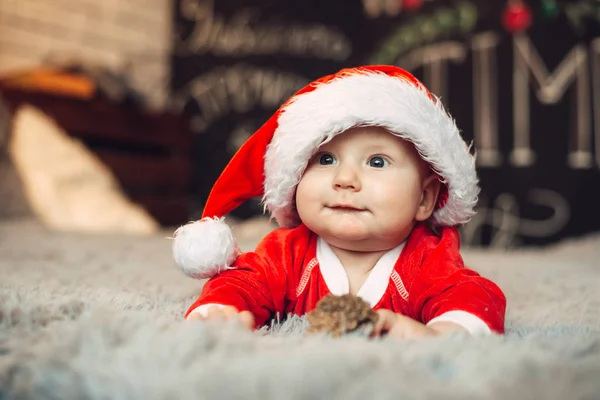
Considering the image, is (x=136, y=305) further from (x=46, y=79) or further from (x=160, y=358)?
(x=46, y=79)

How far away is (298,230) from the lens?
2.62ft

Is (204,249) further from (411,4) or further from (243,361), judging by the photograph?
(411,4)

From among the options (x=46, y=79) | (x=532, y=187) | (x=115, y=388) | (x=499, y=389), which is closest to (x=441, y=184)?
(x=499, y=389)

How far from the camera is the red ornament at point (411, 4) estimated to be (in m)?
2.41

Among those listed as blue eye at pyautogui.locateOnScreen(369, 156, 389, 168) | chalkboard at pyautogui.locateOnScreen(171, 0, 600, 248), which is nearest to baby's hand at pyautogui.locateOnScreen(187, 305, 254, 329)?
blue eye at pyautogui.locateOnScreen(369, 156, 389, 168)

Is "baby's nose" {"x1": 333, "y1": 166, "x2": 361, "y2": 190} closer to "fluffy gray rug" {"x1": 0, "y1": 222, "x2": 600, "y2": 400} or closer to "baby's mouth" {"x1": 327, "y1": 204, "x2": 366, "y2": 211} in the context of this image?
"baby's mouth" {"x1": 327, "y1": 204, "x2": 366, "y2": 211}

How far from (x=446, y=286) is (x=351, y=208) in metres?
0.14

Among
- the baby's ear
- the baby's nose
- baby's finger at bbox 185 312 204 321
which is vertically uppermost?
the baby's nose

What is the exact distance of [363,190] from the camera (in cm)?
69

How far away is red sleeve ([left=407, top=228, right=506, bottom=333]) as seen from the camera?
0.62 meters

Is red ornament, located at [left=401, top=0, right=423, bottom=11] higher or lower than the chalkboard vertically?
higher

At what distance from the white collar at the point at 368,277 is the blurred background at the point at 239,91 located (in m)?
1.46

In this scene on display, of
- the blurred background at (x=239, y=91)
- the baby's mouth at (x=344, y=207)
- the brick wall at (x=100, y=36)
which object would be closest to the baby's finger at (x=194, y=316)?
the baby's mouth at (x=344, y=207)

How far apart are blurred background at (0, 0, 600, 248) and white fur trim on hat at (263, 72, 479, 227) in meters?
1.44
